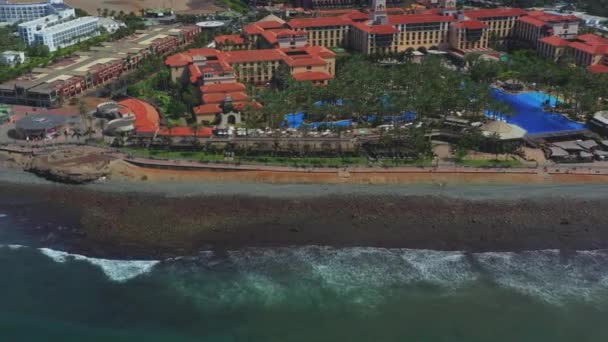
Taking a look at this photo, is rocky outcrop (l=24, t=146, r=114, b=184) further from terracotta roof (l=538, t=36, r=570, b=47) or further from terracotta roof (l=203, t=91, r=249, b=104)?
terracotta roof (l=538, t=36, r=570, b=47)

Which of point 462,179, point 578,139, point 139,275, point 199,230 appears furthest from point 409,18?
point 139,275

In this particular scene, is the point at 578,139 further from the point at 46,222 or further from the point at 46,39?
the point at 46,39

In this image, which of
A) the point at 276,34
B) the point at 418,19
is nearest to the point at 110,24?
the point at 276,34

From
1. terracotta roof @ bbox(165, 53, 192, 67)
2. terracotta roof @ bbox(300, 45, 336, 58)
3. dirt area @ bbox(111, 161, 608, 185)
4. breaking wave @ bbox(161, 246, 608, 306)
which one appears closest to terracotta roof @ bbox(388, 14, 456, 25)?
terracotta roof @ bbox(300, 45, 336, 58)

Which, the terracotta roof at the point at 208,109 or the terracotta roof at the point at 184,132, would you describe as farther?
the terracotta roof at the point at 208,109

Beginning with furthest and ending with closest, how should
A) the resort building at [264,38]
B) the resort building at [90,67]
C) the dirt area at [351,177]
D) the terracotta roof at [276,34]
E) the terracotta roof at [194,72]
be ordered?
the terracotta roof at [276,34] < the resort building at [264,38] < the resort building at [90,67] < the terracotta roof at [194,72] < the dirt area at [351,177]

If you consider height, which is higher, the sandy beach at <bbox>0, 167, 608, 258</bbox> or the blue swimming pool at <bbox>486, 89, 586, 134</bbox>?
the blue swimming pool at <bbox>486, 89, 586, 134</bbox>

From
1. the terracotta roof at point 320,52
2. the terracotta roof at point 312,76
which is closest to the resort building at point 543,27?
the terracotta roof at point 320,52

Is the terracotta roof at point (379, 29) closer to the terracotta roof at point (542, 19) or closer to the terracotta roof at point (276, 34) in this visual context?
the terracotta roof at point (276, 34)
